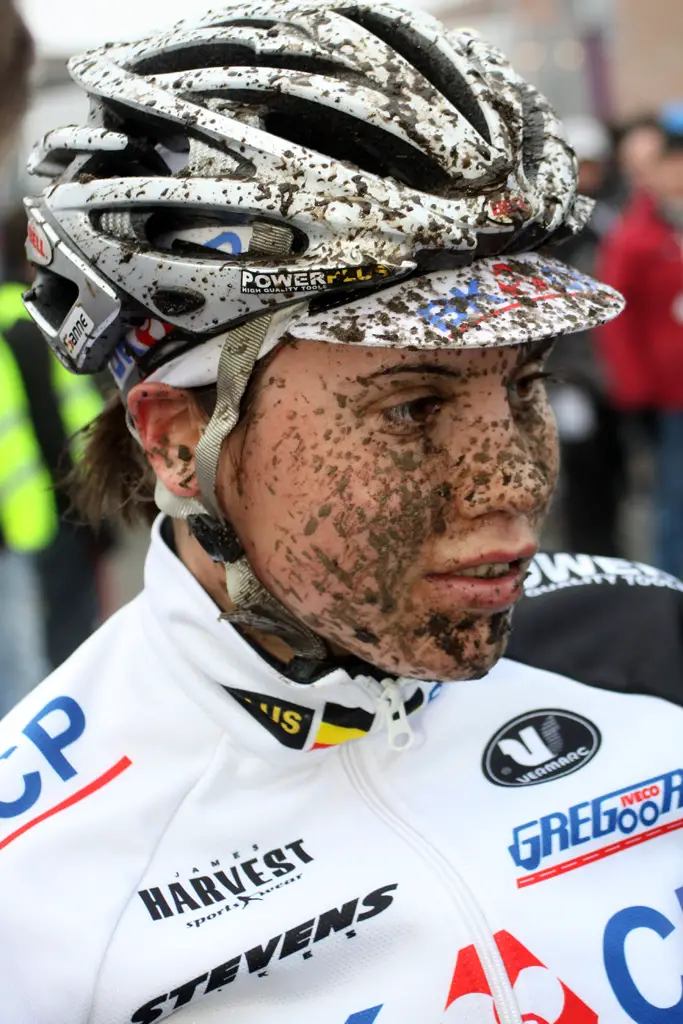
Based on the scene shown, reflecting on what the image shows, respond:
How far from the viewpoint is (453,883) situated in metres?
Answer: 1.74

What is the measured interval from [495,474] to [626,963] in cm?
81

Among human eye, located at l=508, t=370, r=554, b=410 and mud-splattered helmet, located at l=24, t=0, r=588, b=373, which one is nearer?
mud-splattered helmet, located at l=24, t=0, r=588, b=373

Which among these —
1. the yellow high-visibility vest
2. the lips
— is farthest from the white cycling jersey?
the yellow high-visibility vest

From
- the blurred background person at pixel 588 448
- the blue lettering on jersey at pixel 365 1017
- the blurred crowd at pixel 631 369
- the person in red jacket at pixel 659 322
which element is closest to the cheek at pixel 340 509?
the blue lettering on jersey at pixel 365 1017

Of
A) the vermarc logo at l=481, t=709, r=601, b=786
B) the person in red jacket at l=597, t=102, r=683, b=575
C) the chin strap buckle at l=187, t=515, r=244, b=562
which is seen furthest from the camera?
the person in red jacket at l=597, t=102, r=683, b=575

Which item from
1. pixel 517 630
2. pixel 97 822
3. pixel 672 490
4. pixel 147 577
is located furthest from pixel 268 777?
pixel 672 490

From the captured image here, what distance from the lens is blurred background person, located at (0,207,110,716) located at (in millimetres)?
3697

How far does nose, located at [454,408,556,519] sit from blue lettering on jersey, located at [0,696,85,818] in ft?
2.59

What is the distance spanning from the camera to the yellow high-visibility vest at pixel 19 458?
3664 millimetres

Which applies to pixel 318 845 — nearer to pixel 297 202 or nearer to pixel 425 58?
pixel 297 202

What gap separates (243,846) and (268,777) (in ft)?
0.39

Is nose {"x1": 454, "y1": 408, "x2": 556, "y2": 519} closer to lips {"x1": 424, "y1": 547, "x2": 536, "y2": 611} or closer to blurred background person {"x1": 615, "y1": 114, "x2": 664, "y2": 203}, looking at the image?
lips {"x1": 424, "y1": 547, "x2": 536, "y2": 611}

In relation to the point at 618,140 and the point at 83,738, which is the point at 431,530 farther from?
the point at 618,140

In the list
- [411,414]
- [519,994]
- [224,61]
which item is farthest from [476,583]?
[224,61]
